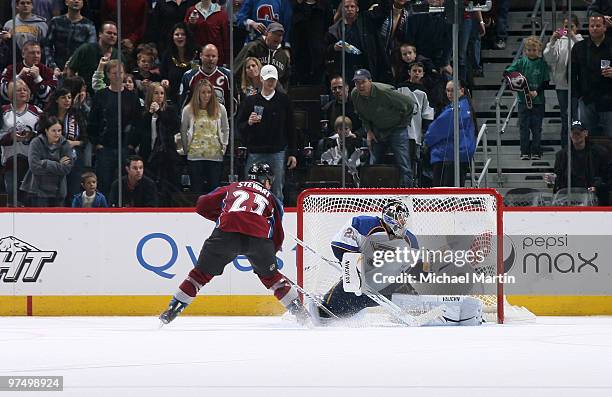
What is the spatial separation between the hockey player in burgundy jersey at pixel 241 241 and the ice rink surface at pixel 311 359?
0.84 ft

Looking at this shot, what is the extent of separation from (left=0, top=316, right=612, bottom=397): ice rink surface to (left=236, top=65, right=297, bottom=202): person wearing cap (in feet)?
6.57

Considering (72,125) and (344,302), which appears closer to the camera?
(344,302)

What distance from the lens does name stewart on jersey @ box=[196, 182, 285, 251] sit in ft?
31.2

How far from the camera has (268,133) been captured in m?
11.4

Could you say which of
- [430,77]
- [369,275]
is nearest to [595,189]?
[430,77]

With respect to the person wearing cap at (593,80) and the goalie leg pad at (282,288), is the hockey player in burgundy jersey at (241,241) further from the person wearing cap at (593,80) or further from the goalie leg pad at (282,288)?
the person wearing cap at (593,80)

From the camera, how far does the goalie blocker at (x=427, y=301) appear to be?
375 inches

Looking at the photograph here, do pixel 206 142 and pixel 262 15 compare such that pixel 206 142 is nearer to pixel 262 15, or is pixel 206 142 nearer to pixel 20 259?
pixel 262 15

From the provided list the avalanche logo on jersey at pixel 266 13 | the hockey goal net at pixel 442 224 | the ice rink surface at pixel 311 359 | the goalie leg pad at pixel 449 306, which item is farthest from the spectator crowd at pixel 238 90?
A: the ice rink surface at pixel 311 359

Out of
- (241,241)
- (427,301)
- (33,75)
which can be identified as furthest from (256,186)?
(33,75)

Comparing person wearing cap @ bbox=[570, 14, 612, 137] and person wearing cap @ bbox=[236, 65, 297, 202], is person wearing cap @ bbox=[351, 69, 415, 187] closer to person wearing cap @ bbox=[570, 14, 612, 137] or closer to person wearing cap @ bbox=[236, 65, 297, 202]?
person wearing cap @ bbox=[236, 65, 297, 202]

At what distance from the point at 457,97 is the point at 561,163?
1239 mm

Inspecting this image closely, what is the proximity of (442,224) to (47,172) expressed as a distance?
356 centimetres

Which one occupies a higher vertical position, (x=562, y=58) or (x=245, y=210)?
(x=562, y=58)
